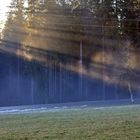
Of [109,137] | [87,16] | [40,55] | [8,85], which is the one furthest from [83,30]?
[109,137]

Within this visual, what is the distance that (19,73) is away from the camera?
47719 millimetres

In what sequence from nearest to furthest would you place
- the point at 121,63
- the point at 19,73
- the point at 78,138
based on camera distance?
the point at 78,138 < the point at 121,63 < the point at 19,73

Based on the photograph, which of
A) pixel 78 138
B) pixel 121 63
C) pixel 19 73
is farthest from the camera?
pixel 19 73

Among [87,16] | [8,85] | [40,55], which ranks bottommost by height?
[8,85]

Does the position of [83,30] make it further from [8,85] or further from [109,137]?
[109,137]

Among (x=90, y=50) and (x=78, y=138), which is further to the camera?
(x=90, y=50)

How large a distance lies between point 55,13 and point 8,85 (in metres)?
8.78

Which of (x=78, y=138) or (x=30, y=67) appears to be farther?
(x=30, y=67)

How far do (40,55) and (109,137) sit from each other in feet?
118

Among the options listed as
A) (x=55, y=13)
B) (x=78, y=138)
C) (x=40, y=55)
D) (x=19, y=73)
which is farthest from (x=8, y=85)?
(x=78, y=138)

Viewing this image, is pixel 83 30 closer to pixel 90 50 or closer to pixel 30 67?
pixel 90 50

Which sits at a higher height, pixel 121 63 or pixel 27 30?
pixel 27 30

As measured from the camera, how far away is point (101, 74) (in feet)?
162

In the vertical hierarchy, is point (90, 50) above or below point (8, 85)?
above
